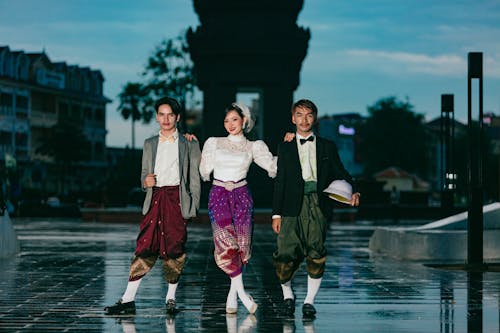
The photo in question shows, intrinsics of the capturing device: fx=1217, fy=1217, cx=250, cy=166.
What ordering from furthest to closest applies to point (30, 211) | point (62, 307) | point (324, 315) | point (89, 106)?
1. point (89, 106)
2. point (30, 211)
3. point (62, 307)
4. point (324, 315)

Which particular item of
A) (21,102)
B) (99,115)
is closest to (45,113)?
(21,102)

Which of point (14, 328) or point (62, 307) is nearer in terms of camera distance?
point (14, 328)

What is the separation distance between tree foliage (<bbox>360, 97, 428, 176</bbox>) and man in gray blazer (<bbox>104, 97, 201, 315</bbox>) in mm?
127564

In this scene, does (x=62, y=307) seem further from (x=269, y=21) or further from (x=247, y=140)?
(x=269, y=21)

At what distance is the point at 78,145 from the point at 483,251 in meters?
84.0

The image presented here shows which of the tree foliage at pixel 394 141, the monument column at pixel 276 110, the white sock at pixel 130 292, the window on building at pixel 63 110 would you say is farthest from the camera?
the tree foliage at pixel 394 141

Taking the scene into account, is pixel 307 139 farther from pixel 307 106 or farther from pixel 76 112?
pixel 76 112

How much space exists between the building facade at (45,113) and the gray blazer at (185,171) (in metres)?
80.0

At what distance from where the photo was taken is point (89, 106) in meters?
116

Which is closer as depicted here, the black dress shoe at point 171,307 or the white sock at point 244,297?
the white sock at point 244,297

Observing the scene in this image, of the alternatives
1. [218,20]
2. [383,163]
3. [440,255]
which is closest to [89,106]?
[383,163]

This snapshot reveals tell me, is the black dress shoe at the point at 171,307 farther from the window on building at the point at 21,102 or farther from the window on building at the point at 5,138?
the window on building at the point at 21,102

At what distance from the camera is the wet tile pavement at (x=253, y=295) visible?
9906mm

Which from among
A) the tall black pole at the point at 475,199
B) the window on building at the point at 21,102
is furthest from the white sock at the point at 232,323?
the window on building at the point at 21,102
